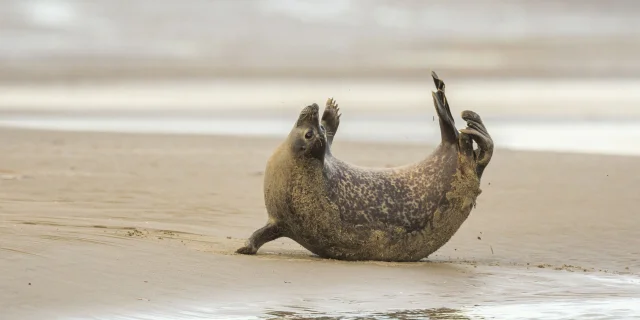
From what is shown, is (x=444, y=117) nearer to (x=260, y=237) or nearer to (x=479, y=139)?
(x=479, y=139)

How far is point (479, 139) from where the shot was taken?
7277 millimetres

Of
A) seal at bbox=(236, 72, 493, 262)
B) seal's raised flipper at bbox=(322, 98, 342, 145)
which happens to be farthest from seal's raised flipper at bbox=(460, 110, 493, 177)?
seal's raised flipper at bbox=(322, 98, 342, 145)

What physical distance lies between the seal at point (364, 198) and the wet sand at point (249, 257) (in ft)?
0.52

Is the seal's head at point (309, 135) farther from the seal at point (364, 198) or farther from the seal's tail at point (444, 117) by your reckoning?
the seal's tail at point (444, 117)

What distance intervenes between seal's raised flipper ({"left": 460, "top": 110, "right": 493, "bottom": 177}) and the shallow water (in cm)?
603

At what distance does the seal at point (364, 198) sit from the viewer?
6965mm

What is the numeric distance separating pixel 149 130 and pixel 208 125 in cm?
106

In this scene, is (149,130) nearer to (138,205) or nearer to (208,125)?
(208,125)

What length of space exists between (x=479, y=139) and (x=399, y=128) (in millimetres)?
9040

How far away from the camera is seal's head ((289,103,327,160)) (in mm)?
6891

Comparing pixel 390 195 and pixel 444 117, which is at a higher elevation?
pixel 444 117

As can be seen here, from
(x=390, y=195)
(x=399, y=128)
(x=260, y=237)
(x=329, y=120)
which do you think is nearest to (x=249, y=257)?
(x=260, y=237)

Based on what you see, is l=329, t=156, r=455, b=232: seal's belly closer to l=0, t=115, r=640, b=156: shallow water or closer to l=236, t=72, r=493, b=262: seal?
l=236, t=72, r=493, b=262: seal

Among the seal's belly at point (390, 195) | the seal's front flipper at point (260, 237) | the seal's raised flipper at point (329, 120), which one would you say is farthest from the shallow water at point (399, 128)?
the seal's front flipper at point (260, 237)
